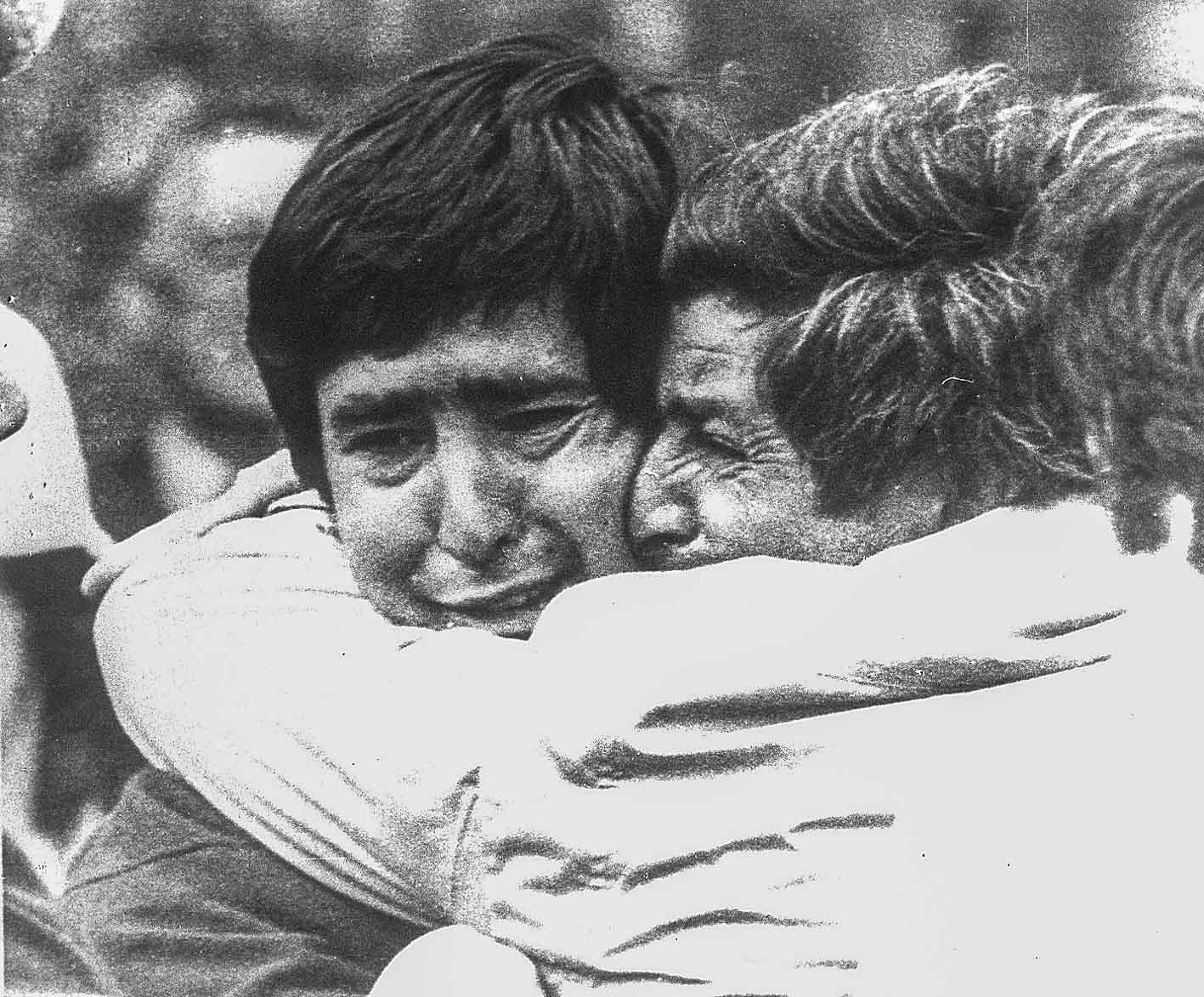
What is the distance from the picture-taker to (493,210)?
3.85 metres

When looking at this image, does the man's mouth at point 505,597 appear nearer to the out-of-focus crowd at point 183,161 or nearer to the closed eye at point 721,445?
the closed eye at point 721,445

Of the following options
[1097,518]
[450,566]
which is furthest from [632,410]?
[1097,518]

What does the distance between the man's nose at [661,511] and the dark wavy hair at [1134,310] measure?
100cm

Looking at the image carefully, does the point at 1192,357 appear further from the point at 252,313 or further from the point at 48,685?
the point at 48,685

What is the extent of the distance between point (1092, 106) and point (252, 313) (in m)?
2.27

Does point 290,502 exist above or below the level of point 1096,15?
→ below

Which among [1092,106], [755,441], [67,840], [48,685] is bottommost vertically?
[67,840]

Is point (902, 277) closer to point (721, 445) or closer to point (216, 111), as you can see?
point (721, 445)

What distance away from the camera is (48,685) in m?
4.16

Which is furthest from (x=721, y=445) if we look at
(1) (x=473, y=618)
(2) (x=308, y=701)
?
(2) (x=308, y=701)

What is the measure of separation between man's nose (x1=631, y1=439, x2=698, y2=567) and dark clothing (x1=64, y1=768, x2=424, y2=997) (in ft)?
3.84

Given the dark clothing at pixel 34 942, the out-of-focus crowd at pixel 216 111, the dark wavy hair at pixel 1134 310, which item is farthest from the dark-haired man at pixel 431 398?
the dark wavy hair at pixel 1134 310

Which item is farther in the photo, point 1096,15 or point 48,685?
point 48,685

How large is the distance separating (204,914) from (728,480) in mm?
1825
